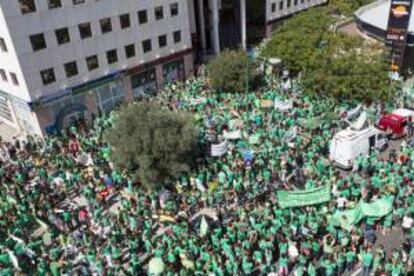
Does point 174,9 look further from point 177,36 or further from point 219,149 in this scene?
point 219,149

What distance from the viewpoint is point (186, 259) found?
55.3 feet

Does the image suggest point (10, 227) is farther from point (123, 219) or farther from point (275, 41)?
point (275, 41)

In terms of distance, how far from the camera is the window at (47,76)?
98.7ft

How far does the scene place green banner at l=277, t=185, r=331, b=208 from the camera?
19516mm

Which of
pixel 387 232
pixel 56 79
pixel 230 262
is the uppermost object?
pixel 56 79

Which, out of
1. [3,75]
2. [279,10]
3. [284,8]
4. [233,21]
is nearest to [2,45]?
[3,75]

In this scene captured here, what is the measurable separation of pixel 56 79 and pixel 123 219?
50.5 ft

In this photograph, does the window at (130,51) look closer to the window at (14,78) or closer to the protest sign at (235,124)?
the window at (14,78)

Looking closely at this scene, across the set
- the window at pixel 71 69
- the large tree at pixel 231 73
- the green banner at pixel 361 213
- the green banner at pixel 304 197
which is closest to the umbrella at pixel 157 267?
the green banner at pixel 304 197

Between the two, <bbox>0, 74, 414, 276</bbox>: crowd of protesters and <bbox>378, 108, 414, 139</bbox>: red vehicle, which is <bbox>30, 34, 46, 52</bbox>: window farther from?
<bbox>378, 108, 414, 139</bbox>: red vehicle

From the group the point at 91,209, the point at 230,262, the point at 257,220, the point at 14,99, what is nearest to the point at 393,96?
the point at 257,220

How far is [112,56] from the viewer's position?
3431cm

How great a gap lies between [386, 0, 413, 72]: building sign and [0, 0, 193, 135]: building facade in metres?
17.9

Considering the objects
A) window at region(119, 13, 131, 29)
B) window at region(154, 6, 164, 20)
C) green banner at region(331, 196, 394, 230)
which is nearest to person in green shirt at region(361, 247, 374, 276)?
green banner at region(331, 196, 394, 230)
